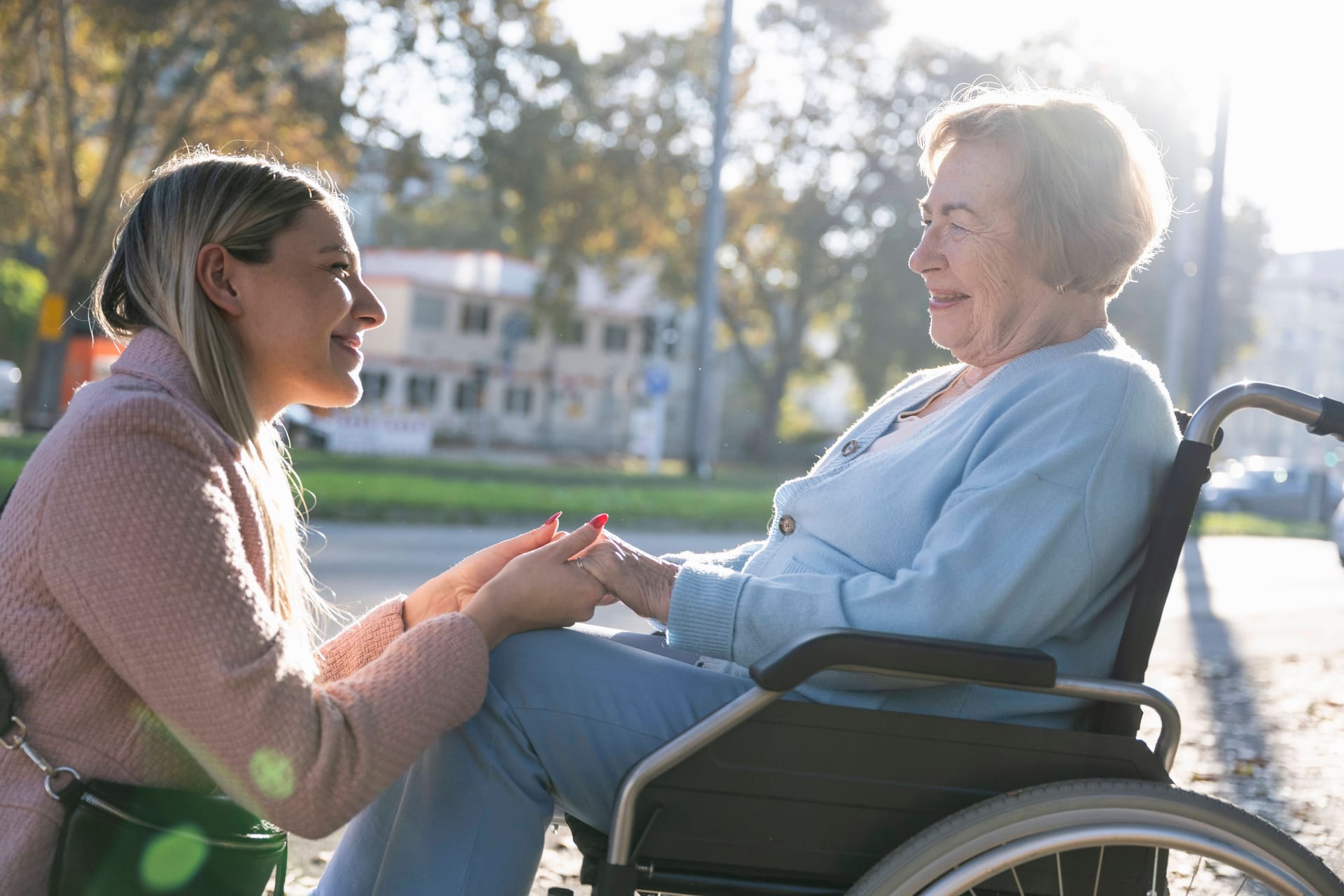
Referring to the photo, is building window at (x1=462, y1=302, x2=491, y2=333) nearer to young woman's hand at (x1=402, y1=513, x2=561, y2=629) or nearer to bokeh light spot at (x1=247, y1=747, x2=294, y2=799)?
young woman's hand at (x1=402, y1=513, x2=561, y2=629)

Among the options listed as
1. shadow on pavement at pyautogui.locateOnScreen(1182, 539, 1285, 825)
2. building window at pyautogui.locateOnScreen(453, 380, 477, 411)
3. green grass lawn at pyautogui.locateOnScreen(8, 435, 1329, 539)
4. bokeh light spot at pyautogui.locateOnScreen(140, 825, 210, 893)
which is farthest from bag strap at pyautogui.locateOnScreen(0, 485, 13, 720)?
building window at pyautogui.locateOnScreen(453, 380, 477, 411)

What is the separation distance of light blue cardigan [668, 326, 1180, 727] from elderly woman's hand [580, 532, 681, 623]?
143 mm

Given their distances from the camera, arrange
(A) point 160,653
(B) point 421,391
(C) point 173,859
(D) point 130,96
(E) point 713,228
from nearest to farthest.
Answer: (A) point 160,653 → (C) point 173,859 → (D) point 130,96 → (E) point 713,228 → (B) point 421,391

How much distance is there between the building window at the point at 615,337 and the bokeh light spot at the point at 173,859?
52677 mm

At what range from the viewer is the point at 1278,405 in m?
2.08

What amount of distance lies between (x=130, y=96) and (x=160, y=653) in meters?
20.5

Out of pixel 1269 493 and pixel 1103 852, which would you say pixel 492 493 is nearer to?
pixel 1103 852

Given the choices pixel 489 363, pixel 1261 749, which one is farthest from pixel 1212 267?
pixel 489 363

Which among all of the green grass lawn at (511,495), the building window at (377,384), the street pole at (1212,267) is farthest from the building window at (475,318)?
the street pole at (1212,267)

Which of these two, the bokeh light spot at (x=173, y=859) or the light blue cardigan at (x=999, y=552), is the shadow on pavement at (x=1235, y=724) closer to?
the light blue cardigan at (x=999, y=552)

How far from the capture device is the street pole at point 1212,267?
17.0m

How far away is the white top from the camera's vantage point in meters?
2.39

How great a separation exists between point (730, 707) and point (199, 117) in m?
21.3

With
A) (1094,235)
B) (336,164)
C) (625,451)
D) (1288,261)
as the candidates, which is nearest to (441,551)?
(1094,235)
